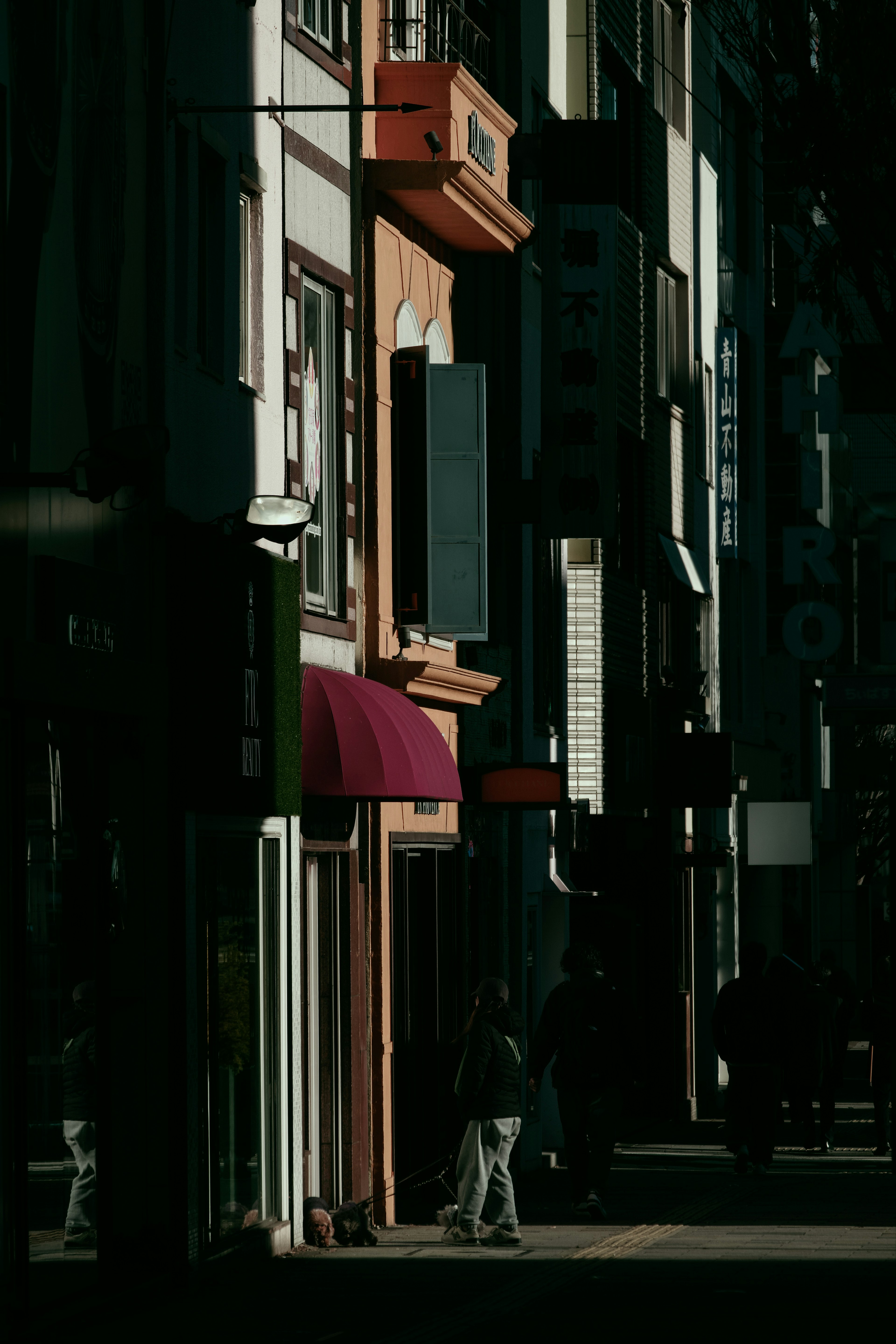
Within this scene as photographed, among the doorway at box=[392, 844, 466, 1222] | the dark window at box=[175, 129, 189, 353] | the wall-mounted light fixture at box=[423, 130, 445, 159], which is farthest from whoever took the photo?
the doorway at box=[392, 844, 466, 1222]

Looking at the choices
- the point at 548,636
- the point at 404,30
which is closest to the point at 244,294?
the point at 404,30

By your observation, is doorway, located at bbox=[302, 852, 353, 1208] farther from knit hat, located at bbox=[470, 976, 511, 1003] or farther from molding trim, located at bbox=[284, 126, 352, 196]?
molding trim, located at bbox=[284, 126, 352, 196]

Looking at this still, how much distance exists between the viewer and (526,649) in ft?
81.9

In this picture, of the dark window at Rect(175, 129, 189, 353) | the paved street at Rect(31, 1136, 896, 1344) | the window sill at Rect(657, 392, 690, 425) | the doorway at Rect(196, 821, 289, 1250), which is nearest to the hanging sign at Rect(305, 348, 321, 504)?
the dark window at Rect(175, 129, 189, 353)

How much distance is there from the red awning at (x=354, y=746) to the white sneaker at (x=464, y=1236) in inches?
112

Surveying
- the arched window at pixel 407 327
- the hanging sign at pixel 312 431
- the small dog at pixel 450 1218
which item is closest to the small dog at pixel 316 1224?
the small dog at pixel 450 1218

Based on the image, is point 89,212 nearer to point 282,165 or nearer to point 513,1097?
point 282,165

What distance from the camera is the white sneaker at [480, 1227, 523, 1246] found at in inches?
683

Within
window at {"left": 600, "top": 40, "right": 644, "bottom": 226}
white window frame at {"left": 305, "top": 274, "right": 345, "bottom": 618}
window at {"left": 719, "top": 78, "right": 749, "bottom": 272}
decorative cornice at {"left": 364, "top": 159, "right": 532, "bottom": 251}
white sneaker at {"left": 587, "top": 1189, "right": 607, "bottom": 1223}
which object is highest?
window at {"left": 719, "top": 78, "right": 749, "bottom": 272}

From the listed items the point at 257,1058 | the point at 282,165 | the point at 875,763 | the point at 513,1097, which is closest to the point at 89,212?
the point at 282,165

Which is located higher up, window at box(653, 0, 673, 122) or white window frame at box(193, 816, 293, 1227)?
window at box(653, 0, 673, 122)

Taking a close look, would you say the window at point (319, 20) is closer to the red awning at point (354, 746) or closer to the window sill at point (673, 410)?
the red awning at point (354, 746)

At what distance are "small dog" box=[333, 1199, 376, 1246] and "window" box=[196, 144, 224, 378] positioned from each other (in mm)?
5481

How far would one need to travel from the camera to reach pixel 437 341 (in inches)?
861
